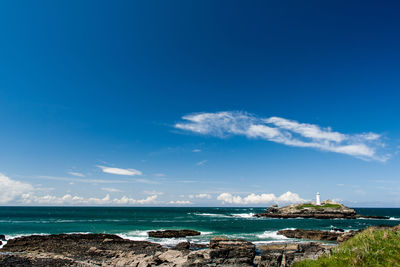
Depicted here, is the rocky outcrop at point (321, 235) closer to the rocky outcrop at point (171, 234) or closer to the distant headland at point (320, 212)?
the rocky outcrop at point (171, 234)

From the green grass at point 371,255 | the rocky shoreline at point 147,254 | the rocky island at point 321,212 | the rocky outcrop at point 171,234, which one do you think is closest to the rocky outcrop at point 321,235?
the rocky shoreline at point 147,254

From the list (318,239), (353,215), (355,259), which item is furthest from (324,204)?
(355,259)

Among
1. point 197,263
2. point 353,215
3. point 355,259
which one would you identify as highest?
point 355,259

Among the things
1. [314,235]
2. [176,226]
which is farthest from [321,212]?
[314,235]

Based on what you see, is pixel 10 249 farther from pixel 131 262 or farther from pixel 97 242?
pixel 131 262

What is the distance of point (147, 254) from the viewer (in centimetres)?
2494

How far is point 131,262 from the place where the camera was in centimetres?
2195

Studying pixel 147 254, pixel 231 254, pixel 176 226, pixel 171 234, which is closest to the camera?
pixel 231 254

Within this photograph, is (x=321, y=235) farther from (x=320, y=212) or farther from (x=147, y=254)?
(x=320, y=212)

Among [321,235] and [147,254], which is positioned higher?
[147,254]

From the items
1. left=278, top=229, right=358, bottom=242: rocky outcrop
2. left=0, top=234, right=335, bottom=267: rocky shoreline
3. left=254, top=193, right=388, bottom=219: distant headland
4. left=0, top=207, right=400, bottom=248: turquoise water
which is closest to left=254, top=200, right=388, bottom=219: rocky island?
left=254, top=193, right=388, bottom=219: distant headland

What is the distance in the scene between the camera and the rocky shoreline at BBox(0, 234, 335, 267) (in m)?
14.7

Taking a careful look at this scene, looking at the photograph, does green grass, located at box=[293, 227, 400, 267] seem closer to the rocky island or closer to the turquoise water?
the turquoise water

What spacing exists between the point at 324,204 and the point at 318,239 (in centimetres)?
8439
